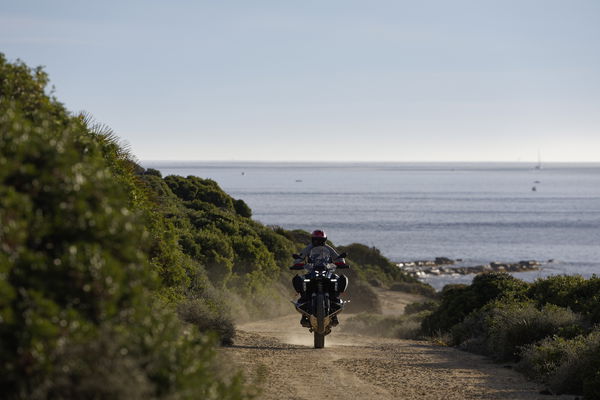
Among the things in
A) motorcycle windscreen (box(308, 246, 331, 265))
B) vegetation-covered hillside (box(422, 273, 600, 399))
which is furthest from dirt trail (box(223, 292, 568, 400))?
motorcycle windscreen (box(308, 246, 331, 265))

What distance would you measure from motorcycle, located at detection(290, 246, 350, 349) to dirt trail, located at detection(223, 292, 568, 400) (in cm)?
51

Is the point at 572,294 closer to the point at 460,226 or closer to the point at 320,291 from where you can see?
the point at 320,291

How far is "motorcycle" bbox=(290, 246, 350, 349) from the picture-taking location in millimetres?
14375

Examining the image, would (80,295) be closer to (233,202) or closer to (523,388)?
(523,388)

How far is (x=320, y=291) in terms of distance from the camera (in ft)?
47.5

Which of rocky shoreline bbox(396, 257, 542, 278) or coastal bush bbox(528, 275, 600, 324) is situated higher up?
coastal bush bbox(528, 275, 600, 324)

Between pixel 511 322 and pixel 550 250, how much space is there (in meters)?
65.5

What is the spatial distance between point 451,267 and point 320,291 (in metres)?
50.9

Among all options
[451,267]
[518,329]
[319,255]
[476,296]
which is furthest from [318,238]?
[451,267]

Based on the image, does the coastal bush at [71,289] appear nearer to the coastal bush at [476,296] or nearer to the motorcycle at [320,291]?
the motorcycle at [320,291]

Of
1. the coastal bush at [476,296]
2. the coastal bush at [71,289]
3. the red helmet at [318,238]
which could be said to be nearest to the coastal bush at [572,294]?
the coastal bush at [476,296]

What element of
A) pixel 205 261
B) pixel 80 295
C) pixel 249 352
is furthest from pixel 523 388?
pixel 205 261

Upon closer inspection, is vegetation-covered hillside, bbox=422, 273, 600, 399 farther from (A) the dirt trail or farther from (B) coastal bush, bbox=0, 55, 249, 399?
(B) coastal bush, bbox=0, 55, 249, 399

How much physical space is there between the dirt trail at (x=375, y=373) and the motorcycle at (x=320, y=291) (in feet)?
1.69
